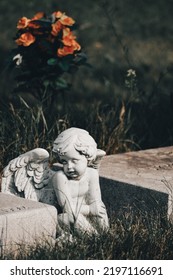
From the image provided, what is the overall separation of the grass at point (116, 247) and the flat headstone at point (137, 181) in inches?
16.3

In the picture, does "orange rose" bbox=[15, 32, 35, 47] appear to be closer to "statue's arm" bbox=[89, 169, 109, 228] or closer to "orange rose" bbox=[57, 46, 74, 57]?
"orange rose" bbox=[57, 46, 74, 57]

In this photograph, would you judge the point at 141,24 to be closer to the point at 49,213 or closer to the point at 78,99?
the point at 78,99

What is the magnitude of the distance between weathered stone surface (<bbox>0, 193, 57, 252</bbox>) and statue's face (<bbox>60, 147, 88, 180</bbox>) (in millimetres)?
317

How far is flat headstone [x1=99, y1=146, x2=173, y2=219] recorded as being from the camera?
19.5 ft

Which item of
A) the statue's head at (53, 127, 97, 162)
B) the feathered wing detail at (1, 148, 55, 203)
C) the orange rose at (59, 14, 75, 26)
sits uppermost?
the orange rose at (59, 14, 75, 26)

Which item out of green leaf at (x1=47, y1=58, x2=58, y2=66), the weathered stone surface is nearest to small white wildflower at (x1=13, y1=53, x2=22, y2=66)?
green leaf at (x1=47, y1=58, x2=58, y2=66)

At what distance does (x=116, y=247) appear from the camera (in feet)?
17.2

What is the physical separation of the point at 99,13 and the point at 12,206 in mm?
8892

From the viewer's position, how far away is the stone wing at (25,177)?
5777 millimetres

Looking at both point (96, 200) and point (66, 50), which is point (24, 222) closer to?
point (96, 200)

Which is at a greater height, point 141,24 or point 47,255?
point 141,24

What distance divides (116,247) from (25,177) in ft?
2.93

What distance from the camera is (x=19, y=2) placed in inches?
549

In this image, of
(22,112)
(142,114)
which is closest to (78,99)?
(142,114)
